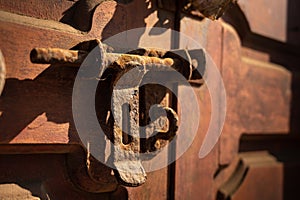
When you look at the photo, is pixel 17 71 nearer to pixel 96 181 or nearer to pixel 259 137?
pixel 96 181

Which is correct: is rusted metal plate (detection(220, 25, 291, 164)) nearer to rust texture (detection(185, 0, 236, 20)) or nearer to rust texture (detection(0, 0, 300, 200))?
rust texture (detection(0, 0, 300, 200))

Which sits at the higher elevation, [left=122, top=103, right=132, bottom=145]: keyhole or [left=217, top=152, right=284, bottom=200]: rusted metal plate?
[left=122, top=103, right=132, bottom=145]: keyhole

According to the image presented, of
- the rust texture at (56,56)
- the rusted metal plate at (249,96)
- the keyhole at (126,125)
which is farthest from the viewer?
the rusted metal plate at (249,96)

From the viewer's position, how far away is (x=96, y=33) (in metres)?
0.61

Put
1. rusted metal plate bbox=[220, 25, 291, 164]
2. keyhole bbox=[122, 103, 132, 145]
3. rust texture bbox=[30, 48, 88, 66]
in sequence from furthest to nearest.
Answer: rusted metal plate bbox=[220, 25, 291, 164]
keyhole bbox=[122, 103, 132, 145]
rust texture bbox=[30, 48, 88, 66]

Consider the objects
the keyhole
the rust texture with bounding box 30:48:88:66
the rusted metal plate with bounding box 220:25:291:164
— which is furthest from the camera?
the rusted metal plate with bounding box 220:25:291:164

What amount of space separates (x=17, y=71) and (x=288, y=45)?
2.71ft

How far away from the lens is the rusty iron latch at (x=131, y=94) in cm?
55

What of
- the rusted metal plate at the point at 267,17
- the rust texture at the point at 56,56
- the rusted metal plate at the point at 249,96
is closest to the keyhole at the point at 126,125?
the rust texture at the point at 56,56

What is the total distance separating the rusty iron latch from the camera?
554mm

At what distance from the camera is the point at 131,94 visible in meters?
0.61

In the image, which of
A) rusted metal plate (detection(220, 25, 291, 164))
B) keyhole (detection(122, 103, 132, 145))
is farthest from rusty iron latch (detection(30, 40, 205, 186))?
rusted metal plate (detection(220, 25, 291, 164))

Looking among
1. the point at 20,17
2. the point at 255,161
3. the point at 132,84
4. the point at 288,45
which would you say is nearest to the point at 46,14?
the point at 20,17

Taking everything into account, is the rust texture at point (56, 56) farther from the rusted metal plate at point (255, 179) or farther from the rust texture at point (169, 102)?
the rusted metal plate at point (255, 179)
